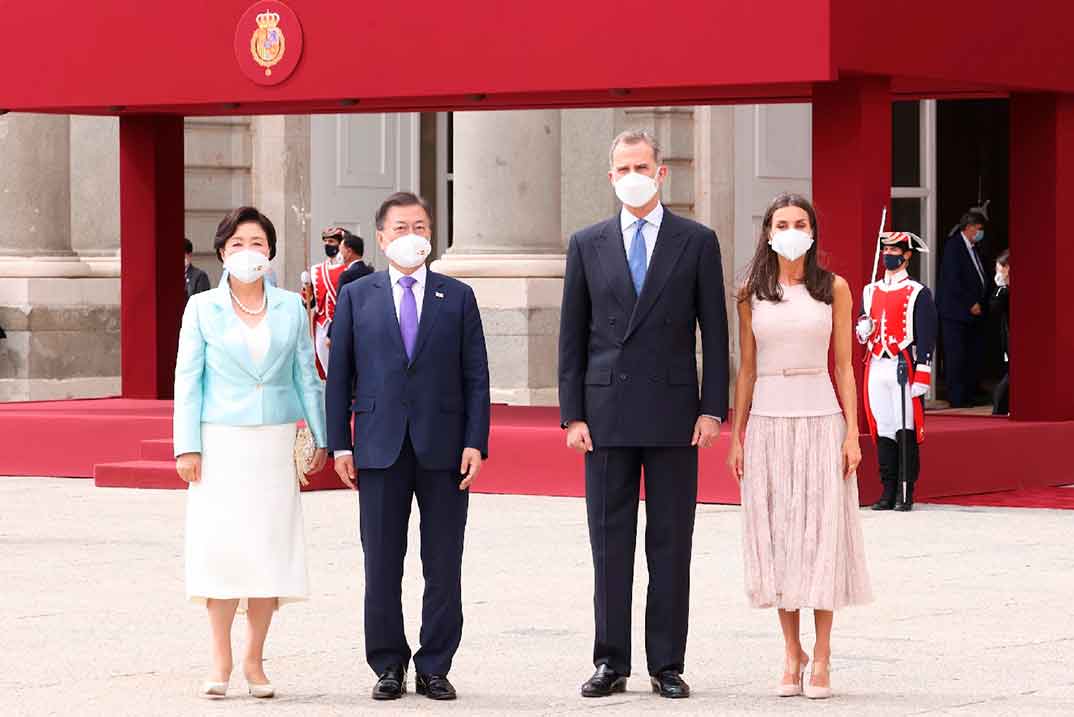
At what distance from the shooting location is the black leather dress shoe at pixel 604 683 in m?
8.20

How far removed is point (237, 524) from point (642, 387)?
4.42 feet

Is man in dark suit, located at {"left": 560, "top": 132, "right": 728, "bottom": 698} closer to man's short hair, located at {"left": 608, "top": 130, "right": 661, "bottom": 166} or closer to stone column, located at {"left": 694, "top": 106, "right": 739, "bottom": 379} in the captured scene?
man's short hair, located at {"left": 608, "top": 130, "right": 661, "bottom": 166}

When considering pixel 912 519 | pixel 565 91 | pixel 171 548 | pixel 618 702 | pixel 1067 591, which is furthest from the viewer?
pixel 565 91

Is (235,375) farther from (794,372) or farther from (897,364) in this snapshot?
(897,364)

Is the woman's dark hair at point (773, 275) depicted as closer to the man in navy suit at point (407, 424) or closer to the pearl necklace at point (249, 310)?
the man in navy suit at point (407, 424)

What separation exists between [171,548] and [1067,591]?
424 cm

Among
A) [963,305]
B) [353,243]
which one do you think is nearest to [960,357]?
[963,305]

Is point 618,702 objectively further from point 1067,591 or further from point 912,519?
point 912,519

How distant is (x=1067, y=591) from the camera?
10891 mm

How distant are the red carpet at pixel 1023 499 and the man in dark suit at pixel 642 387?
21.6 ft

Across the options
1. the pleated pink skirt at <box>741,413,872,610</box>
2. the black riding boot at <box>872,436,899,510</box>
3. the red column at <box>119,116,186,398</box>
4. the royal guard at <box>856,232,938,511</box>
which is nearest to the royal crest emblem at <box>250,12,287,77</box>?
the red column at <box>119,116,186,398</box>

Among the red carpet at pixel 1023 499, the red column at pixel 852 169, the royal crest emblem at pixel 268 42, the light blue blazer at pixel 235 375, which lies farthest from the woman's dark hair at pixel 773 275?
the royal crest emblem at pixel 268 42

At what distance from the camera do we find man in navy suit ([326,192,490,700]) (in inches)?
326

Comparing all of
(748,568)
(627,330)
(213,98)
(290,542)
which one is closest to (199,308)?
(290,542)
